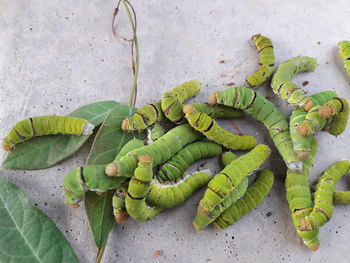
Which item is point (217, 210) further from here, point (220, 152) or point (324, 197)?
point (324, 197)

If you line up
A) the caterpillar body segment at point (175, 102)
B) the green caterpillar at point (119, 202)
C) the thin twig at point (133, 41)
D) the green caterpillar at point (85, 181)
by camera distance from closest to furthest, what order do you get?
the green caterpillar at point (85, 181) → the green caterpillar at point (119, 202) → the caterpillar body segment at point (175, 102) → the thin twig at point (133, 41)

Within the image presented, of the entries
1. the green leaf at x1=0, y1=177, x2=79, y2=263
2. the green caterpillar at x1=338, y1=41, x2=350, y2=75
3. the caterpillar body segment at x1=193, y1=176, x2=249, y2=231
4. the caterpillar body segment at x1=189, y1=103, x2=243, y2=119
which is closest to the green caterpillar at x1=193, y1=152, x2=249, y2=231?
the caterpillar body segment at x1=193, y1=176, x2=249, y2=231

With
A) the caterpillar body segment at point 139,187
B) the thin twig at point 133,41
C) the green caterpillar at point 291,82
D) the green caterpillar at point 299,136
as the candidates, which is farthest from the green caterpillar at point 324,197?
the thin twig at point 133,41

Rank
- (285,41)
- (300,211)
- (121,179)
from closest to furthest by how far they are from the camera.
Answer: (121,179), (300,211), (285,41)

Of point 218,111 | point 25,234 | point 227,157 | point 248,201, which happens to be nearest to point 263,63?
point 218,111

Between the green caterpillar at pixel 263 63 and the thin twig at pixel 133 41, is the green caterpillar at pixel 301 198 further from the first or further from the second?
the thin twig at pixel 133 41

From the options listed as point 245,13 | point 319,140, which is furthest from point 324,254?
point 245,13

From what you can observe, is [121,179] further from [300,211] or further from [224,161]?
[300,211]
